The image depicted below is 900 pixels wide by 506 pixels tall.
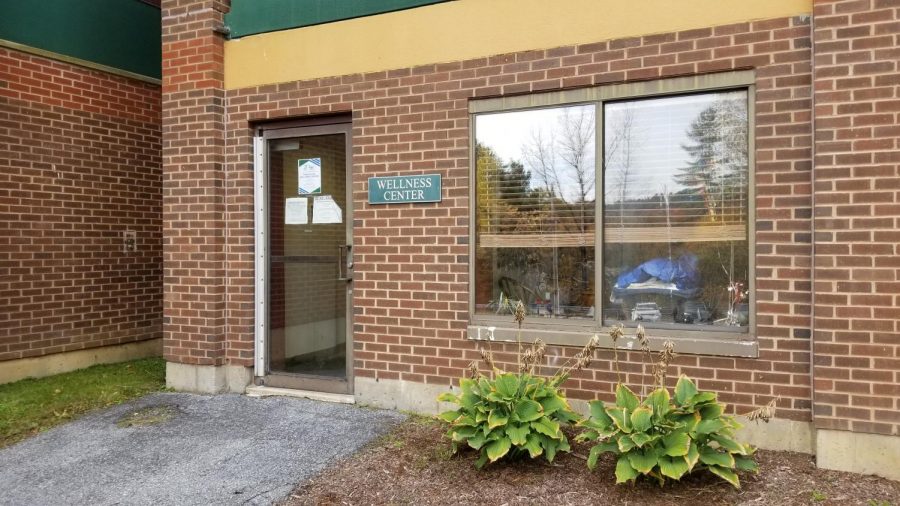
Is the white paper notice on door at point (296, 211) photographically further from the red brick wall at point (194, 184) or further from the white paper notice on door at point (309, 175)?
the red brick wall at point (194, 184)

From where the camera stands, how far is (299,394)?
19.4 feet

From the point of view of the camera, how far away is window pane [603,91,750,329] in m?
4.54

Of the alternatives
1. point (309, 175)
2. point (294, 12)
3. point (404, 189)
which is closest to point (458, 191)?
point (404, 189)

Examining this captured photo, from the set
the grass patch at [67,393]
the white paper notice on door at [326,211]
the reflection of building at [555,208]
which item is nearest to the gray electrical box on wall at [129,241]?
the reflection of building at [555,208]

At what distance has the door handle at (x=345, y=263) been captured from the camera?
18.9 feet

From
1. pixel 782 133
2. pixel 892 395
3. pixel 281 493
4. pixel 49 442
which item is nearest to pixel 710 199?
pixel 782 133

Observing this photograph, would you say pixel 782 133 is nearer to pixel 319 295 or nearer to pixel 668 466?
pixel 668 466

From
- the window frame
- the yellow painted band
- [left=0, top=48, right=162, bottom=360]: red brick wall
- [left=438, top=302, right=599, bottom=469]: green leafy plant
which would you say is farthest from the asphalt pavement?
the yellow painted band

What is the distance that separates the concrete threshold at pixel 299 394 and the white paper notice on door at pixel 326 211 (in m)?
1.58

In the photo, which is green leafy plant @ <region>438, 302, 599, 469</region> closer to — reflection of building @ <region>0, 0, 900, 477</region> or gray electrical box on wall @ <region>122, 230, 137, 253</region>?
reflection of building @ <region>0, 0, 900, 477</region>

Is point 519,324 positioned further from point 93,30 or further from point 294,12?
point 93,30

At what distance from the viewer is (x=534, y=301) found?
5.17m

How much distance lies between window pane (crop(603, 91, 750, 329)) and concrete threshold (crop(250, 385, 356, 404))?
2438mm

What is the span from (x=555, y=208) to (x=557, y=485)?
2116 millimetres
